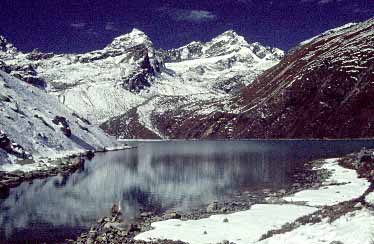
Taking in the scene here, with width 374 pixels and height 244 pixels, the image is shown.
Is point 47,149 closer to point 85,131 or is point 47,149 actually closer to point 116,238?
point 85,131

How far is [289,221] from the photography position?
4900 centimetres

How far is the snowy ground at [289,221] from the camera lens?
102 ft

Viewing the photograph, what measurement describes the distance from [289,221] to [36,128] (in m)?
106

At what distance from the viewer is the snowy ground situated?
31.2 m

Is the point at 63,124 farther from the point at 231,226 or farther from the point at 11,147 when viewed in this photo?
the point at 231,226

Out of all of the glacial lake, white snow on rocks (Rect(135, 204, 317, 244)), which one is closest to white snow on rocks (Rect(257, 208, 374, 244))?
white snow on rocks (Rect(135, 204, 317, 244))

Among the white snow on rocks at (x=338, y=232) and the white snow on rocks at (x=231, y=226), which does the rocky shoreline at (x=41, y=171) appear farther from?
Result: the white snow on rocks at (x=338, y=232)

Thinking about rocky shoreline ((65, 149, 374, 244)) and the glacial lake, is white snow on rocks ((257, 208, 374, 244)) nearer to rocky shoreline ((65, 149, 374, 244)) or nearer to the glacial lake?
rocky shoreline ((65, 149, 374, 244))

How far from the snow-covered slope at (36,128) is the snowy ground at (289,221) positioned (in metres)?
69.2

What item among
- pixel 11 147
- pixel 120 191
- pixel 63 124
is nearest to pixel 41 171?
pixel 11 147

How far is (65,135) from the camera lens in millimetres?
153375

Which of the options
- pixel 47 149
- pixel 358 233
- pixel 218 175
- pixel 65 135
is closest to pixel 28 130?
pixel 47 149

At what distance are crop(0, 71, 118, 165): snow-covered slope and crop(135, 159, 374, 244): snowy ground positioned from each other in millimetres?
69230

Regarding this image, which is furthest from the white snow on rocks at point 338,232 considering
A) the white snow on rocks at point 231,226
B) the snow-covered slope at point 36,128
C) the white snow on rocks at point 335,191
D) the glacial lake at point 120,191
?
the snow-covered slope at point 36,128
